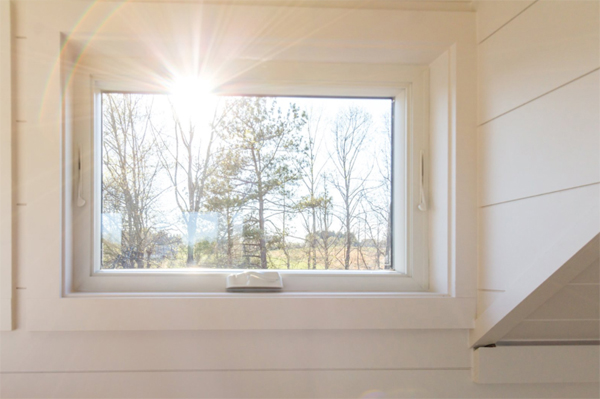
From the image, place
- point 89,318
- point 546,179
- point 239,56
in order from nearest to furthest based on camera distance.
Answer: point 546,179 < point 89,318 < point 239,56

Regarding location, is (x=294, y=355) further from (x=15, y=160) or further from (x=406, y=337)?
(x=15, y=160)

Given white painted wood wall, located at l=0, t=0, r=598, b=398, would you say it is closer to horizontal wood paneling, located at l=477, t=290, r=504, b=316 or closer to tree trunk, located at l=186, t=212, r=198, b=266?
horizontal wood paneling, located at l=477, t=290, r=504, b=316

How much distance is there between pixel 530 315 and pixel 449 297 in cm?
19

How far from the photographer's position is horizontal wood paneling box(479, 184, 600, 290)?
2.97 ft

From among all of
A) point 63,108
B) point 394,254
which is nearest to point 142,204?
point 63,108

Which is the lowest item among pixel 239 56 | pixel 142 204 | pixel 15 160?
pixel 142 204

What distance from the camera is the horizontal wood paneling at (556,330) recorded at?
4.05 feet

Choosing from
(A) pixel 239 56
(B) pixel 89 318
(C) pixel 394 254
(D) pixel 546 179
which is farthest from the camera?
(C) pixel 394 254

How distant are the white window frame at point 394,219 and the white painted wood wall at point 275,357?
140 mm

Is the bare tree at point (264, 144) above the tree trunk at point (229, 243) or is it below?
above

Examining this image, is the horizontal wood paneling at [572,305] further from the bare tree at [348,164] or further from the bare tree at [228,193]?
the bare tree at [228,193]

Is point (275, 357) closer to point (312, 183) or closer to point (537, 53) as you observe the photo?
point (312, 183)

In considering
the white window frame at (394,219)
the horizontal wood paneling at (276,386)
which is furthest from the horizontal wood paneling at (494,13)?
the horizontal wood paneling at (276,386)

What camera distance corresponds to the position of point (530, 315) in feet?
3.99
